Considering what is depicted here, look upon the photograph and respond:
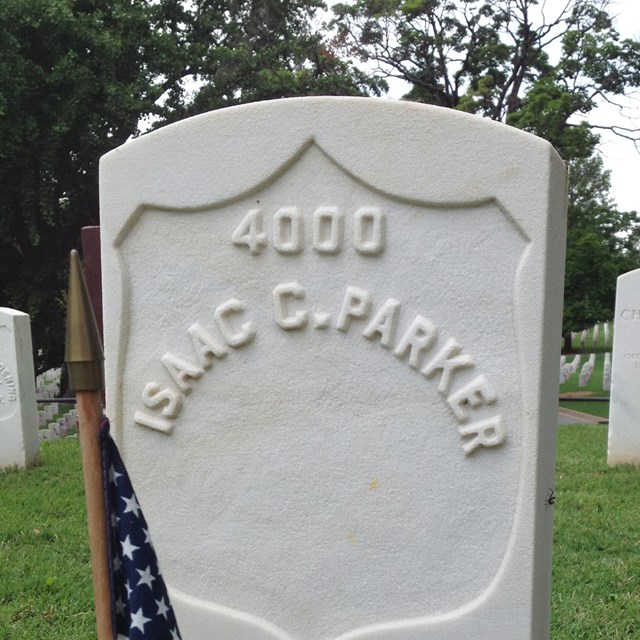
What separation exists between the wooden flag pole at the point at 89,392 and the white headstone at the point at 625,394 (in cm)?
554

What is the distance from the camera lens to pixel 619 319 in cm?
634

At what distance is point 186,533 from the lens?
210 centimetres

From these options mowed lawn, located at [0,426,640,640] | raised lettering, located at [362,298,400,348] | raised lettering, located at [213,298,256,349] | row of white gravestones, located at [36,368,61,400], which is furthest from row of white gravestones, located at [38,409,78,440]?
raised lettering, located at [362,298,400,348]

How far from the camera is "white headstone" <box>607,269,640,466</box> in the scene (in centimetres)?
637

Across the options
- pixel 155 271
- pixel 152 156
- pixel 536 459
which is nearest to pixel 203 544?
pixel 155 271

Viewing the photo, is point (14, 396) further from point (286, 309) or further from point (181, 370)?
point (286, 309)

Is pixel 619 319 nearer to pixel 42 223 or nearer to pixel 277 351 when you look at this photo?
pixel 277 351

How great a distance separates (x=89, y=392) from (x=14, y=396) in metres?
5.63

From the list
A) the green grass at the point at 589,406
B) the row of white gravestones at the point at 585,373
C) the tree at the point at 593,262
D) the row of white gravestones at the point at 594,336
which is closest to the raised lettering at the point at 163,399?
the green grass at the point at 589,406

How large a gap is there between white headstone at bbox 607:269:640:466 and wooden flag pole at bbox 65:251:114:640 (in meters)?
5.54

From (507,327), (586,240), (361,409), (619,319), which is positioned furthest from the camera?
(586,240)

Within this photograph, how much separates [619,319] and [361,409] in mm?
4941

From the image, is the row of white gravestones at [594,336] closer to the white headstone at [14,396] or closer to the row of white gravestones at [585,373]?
the row of white gravestones at [585,373]

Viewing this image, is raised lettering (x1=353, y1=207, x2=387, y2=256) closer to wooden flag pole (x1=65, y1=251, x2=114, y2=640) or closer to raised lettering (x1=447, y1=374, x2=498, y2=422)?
raised lettering (x1=447, y1=374, x2=498, y2=422)
